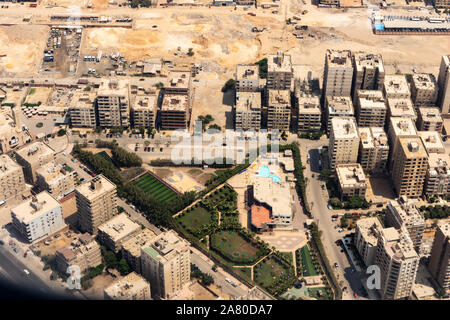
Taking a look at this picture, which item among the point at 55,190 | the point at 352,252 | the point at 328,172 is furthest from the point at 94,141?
the point at 352,252

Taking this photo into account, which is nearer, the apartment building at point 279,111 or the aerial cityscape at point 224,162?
the aerial cityscape at point 224,162

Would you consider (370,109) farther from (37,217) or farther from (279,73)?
(37,217)

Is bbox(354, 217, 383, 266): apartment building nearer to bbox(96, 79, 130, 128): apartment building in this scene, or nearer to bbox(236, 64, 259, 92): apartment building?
bbox(236, 64, 259, 92): apartment building

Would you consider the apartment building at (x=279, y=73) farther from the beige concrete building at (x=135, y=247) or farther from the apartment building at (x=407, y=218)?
the beige concrete building at (x=135, y=247)

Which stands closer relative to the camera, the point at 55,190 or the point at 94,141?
the point at 55,190

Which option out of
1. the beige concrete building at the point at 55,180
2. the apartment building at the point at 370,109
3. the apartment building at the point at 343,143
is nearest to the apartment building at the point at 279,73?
the apartment building at the point at 370,109

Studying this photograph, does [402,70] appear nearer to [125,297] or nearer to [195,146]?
[195,146]
